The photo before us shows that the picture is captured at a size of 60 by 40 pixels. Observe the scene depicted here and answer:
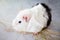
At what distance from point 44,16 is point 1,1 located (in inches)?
15.9

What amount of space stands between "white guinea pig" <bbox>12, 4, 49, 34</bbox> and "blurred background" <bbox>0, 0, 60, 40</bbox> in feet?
0.15

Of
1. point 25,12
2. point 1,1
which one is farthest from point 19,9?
point 1,1

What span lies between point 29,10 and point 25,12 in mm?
36

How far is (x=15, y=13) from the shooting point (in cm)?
103

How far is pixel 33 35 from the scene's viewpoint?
100cm

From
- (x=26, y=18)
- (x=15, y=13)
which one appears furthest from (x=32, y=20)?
(x=15, y=13)

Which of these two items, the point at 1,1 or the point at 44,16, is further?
the point at 1,1

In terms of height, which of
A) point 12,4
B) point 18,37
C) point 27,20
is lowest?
point 18,37

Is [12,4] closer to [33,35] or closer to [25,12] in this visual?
[25,12]

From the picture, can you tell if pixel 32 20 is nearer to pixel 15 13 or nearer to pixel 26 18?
pixel 26 18

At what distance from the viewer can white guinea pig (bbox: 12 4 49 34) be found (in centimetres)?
99

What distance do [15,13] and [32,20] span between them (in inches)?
6.2

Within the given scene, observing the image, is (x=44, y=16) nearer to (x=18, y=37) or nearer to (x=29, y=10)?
(x=29, y=10)

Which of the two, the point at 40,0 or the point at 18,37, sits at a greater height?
the point at 40,0
